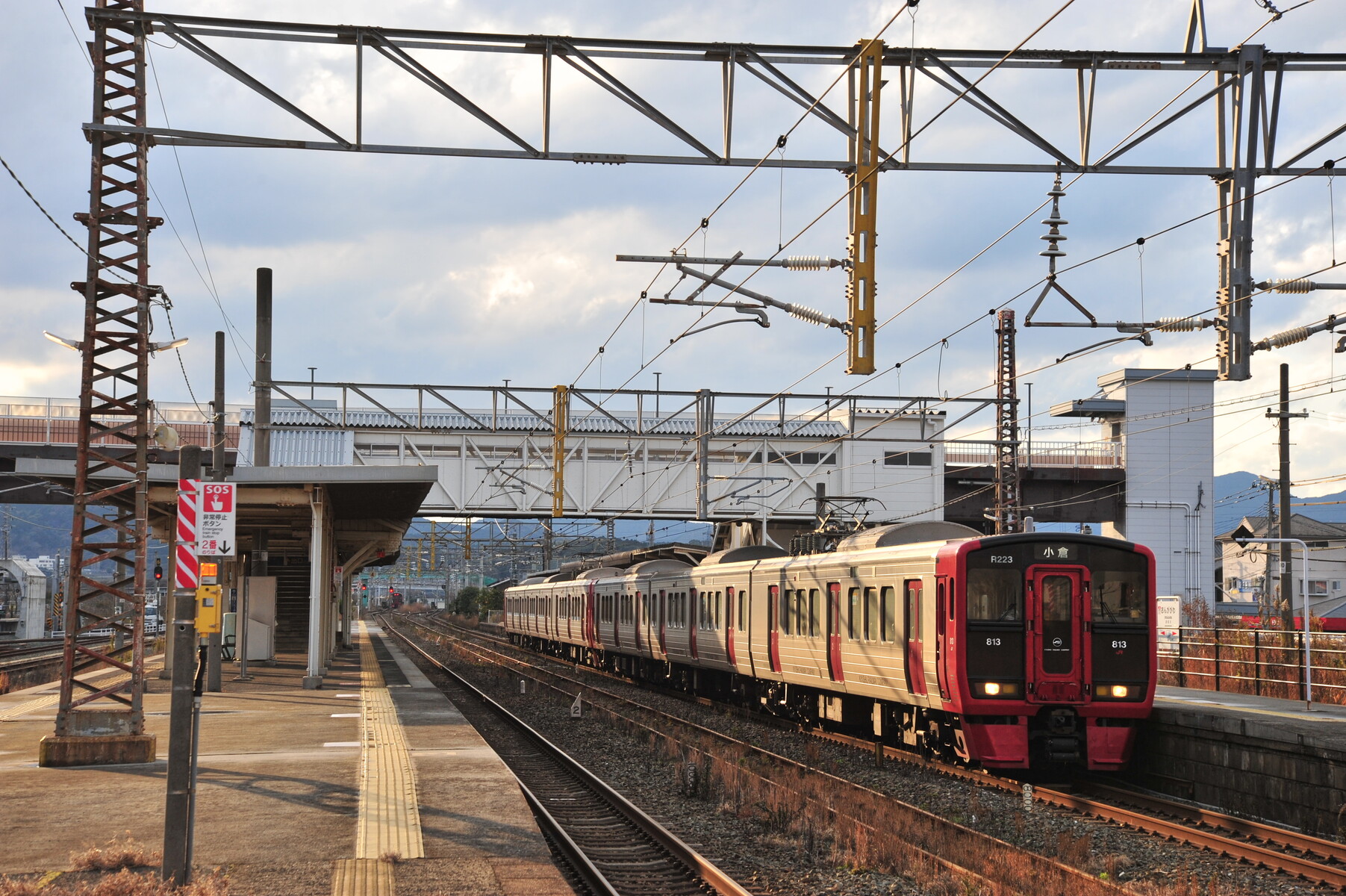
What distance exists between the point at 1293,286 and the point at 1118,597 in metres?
4.03

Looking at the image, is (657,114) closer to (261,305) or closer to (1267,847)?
(1267,847)

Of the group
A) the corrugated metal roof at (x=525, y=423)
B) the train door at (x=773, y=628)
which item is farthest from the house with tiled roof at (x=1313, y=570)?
the train door at (x=773, y=628)

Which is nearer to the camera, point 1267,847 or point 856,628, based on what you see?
point 1267,847

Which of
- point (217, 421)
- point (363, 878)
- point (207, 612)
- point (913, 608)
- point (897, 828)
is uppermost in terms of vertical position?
point (217, 421)

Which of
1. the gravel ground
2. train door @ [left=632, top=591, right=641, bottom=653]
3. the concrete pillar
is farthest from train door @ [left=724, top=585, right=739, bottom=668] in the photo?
train door @ [left=632, top=591, right=641, bottom=653]

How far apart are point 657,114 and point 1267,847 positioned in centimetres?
822

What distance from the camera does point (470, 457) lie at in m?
39.1

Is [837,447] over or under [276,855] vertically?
over

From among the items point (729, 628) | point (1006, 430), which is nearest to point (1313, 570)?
point (1006, 430)

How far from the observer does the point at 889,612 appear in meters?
14.8

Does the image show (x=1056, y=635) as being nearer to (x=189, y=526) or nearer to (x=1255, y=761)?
(x=1255, y=761)

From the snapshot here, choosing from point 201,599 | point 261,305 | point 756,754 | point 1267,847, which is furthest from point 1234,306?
point 261,305

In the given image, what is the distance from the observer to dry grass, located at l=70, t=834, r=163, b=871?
843cm

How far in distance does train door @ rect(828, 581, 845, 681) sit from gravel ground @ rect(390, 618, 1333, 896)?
97 centimetres
